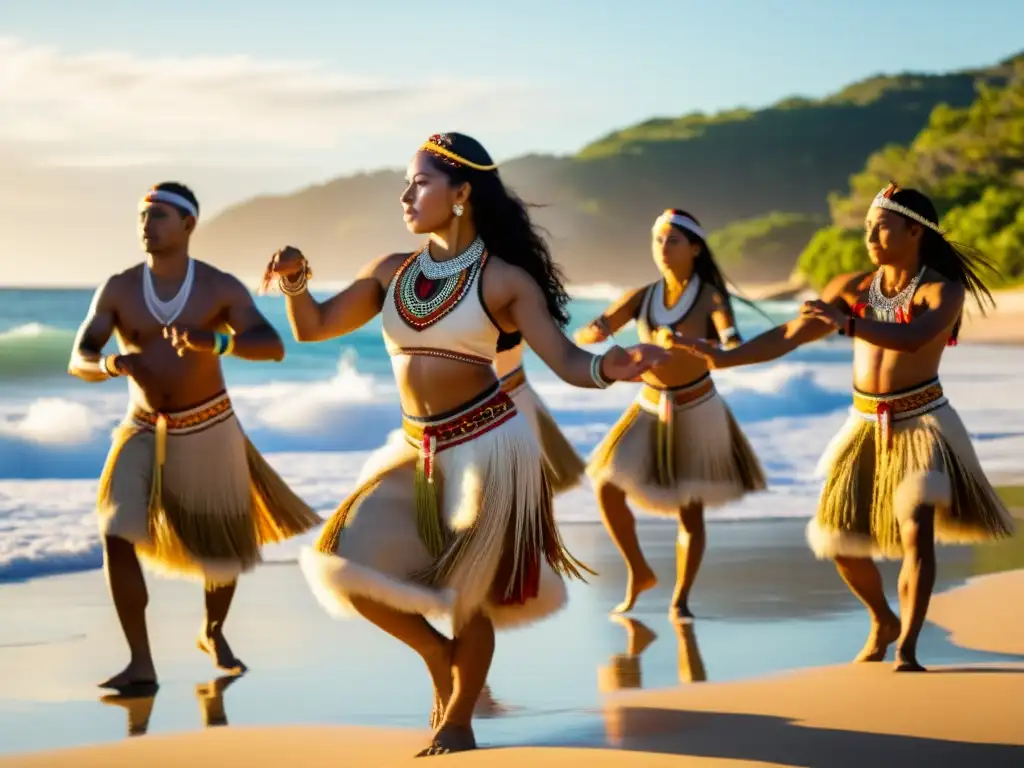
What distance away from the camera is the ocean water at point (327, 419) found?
37.6ft

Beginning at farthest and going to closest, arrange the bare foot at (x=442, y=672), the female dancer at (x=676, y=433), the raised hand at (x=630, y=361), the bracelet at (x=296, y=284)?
the female dancer at (x=676, y=433)
the bracelet at (x=296, y=284)
the bare foot at (x=442, y=672)
the raised hand at (x=630, y=361)

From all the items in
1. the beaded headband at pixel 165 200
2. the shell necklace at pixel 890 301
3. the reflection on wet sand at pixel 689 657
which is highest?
the beaded headband at pixel 165 200

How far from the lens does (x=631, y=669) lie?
22.0 ft

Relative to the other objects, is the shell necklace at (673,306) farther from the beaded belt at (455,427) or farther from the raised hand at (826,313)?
the beaded belt at (455,427)

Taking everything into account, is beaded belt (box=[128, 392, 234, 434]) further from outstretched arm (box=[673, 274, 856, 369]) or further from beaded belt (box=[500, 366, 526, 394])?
beaded belt (box=[500, 366, 526, 394])

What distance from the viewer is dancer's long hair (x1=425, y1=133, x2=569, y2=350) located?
17.8ft

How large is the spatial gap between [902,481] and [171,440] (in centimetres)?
252

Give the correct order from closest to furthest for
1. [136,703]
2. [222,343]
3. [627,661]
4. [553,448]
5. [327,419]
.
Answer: [222,343] → [136,703] → [627,661] → [553,448] → [327,419]

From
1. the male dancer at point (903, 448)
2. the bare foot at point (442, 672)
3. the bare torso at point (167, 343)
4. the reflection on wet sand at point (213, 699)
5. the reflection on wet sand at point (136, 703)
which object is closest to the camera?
the bare foot at point (442, 672)

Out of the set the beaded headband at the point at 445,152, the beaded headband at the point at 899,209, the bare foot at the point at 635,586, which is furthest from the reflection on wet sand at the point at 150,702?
the beaded headband at the point at 899,209

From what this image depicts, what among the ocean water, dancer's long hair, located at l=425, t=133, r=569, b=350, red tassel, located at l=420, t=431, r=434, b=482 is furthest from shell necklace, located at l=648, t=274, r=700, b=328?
red tassel, located at l=420, t=431, r=434, b=482

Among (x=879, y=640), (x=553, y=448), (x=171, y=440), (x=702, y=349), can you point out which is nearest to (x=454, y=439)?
(x=702, y=349)

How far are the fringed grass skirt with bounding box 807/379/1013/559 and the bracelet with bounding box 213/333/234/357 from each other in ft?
7.24

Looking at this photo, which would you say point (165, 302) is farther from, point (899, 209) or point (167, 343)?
point (899, 209)
